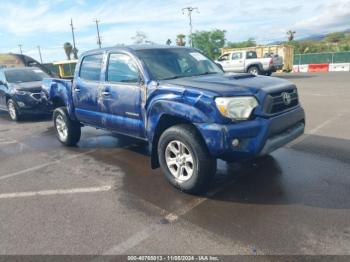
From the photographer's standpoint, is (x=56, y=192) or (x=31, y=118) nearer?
(x=56, y=192)

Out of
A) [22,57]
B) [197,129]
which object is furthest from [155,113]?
[22,57]

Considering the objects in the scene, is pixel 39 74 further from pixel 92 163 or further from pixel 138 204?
pixel 138 204

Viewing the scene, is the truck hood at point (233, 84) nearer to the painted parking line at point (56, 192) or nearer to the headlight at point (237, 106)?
the headlight at point (237, 106)

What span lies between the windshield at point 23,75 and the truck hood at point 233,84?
25.9 feet

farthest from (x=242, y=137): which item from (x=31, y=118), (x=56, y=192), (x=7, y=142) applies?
(x=31, y=118)

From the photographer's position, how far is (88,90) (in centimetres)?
547

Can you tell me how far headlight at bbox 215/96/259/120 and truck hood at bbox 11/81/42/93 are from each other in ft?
25.8

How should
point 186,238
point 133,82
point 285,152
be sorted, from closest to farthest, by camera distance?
point 186,238 < point 133,82 < point 285,152

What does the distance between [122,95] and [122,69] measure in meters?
0.42

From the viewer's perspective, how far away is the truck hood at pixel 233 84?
3701 mm

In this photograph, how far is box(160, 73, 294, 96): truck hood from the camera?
12.1 ft

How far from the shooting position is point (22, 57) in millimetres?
21203

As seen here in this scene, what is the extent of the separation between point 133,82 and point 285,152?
279cm

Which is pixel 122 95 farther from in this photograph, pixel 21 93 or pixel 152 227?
pixel 21 93
